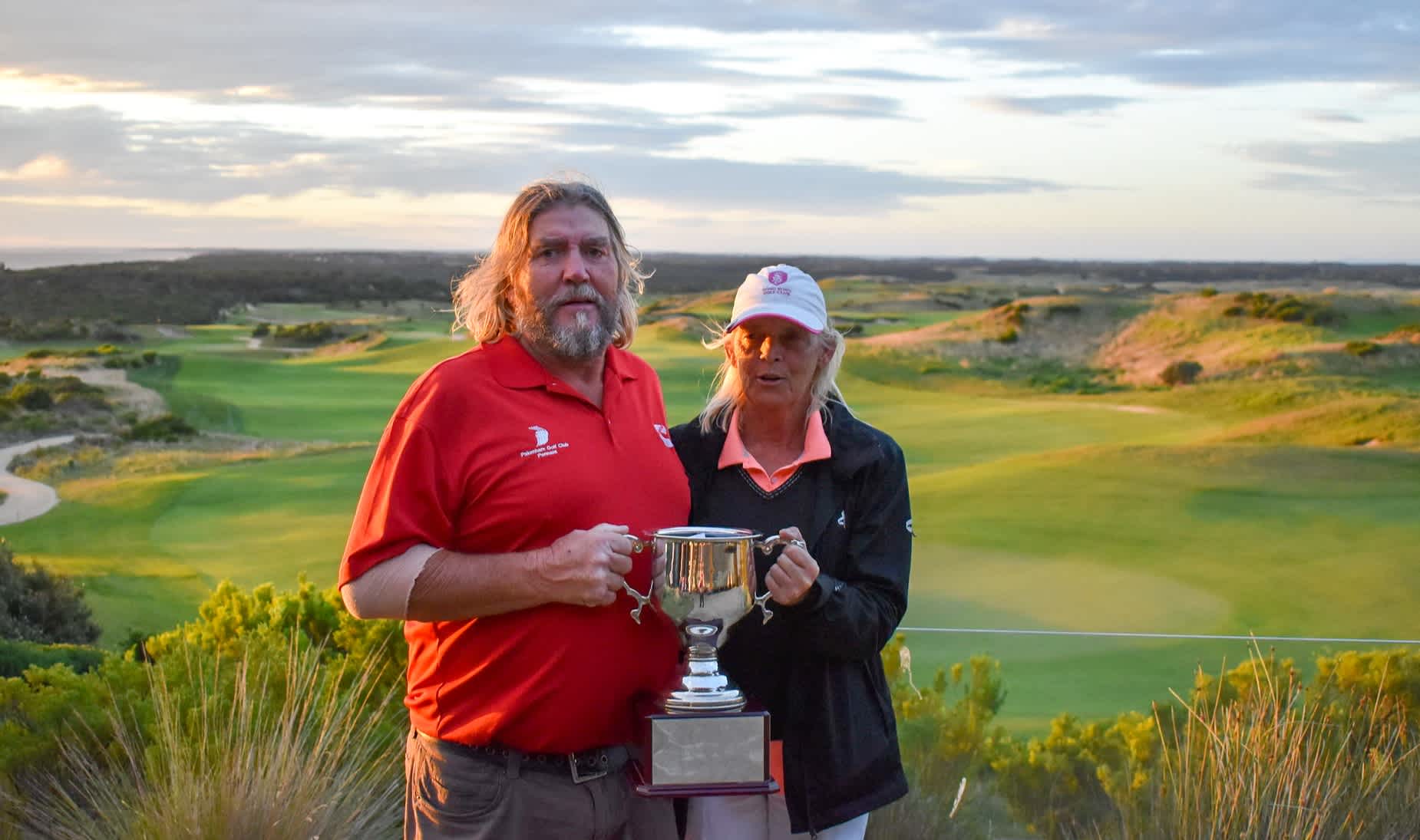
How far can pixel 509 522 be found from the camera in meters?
3.42

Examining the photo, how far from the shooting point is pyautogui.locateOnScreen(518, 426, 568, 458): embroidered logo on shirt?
3.46 metres

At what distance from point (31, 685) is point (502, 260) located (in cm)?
352

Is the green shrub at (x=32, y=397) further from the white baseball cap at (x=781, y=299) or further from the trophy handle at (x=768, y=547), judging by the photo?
the trophy handle at (x=768, y=547)

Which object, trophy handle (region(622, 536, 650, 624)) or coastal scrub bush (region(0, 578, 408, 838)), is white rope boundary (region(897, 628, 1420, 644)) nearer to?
coastal scrub bush (region(0, 578, 408, 838))

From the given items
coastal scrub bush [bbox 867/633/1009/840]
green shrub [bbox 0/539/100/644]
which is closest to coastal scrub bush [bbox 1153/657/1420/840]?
coastal scrub bush [bbox 867/633/1009/840]

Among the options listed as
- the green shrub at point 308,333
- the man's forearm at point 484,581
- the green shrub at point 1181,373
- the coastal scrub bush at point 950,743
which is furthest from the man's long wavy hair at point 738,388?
the green shrub at point 308,333

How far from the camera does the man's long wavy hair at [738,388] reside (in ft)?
12.8

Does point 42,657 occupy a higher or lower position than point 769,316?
lower

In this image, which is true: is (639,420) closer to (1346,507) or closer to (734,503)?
(734,503)

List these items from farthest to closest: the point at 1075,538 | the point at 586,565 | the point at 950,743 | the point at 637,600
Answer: the point at 1075,538
the point at 950,743
the point at 637,600
the point at 586,565

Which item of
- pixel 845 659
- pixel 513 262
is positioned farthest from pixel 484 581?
pixel 845 659

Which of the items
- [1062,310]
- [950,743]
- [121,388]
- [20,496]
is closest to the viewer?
[950,743]

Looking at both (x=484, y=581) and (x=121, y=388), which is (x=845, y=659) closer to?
(x=484, y=581)

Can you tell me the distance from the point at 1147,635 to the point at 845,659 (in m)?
6.34
